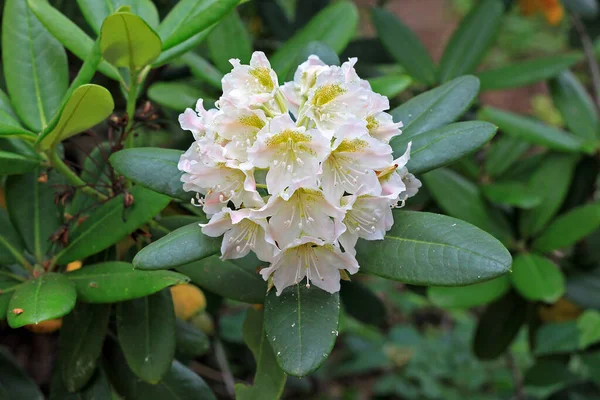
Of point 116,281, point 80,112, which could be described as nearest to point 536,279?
point 116,281

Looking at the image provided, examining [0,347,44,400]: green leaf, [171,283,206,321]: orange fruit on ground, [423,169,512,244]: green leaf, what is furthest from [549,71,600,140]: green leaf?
[0,347,44,400]: green leaf

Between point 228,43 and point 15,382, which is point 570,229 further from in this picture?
point 15,382

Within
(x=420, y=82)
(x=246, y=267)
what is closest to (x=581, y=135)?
(x=420, y=82)

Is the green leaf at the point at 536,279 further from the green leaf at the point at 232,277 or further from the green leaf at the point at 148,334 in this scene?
the green leaf at the point at 148,334

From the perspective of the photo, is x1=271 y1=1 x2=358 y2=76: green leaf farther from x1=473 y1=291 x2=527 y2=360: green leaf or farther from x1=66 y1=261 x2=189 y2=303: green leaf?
x1=473 y1=291 x2=527 y2=360: green leaf

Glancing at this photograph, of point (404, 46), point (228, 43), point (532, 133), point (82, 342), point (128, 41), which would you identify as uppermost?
point (128, 41)

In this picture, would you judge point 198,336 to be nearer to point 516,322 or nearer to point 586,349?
point 516,322
